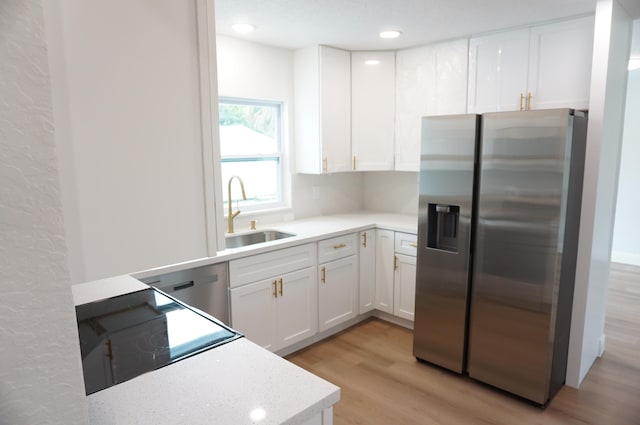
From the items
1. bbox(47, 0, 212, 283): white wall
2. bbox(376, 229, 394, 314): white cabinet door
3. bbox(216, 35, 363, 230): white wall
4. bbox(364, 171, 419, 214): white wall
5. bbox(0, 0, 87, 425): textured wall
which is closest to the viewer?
bbox(0, 0, 87, 425): textured wall

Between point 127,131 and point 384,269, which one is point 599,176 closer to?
point 384,269

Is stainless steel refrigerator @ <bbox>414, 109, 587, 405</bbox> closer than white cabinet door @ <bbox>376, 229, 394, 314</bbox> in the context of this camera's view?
Yes

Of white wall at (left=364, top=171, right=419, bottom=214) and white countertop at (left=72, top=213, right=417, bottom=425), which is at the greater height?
white wall at (left=364, top=171, right=419, bottom=214)

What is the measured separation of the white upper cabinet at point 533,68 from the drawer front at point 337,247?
53.6 inches

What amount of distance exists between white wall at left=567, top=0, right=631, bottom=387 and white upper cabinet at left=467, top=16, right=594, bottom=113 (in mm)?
197

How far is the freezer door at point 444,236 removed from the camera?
256cm

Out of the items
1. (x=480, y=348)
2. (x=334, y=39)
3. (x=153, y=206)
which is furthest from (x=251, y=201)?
(x=153, y=206)

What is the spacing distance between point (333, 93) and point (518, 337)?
227 centimetres

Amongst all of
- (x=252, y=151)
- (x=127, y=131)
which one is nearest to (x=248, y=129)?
(x=252, y=151)

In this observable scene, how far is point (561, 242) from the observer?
89.8 inches

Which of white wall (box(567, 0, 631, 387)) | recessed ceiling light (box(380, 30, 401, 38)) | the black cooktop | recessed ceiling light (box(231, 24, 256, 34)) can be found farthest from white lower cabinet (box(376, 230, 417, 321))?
the black cooktop

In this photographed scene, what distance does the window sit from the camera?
10.5 ft

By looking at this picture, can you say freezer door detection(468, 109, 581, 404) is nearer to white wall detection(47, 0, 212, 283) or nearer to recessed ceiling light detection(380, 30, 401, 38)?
recessed ceiling light detection(380, 30, 401, 38)

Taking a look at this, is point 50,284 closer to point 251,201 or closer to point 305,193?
point 251,201
